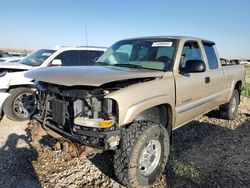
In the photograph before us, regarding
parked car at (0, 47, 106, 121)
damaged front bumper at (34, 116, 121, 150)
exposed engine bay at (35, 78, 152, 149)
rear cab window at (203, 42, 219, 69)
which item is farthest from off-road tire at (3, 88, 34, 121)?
rear cab window at (203, 42, 219, 69)

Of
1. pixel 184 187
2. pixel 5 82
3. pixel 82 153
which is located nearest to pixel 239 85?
pixel 184 187

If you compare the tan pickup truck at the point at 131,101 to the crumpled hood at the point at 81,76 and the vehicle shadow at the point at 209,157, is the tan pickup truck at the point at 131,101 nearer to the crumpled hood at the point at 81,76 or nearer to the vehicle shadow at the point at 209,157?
the crumpled hood at the point at 81,76

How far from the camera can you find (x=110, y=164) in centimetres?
410

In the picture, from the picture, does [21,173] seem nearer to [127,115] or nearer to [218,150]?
[127,115]

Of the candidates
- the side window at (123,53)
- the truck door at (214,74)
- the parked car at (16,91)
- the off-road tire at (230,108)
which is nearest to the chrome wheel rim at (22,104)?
the parked car at (16,91)

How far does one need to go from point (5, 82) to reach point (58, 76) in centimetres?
319

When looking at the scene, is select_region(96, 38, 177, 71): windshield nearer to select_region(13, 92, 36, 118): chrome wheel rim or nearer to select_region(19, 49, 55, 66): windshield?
select_region(13, 92, 36, 118): chrome wheel rim

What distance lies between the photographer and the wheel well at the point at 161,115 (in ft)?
12.6

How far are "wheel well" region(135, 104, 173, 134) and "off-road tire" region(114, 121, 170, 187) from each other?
0.40m

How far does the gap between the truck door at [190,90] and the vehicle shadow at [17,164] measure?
229 cm

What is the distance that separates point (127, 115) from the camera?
3.04m

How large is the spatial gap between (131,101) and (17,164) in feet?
7.03

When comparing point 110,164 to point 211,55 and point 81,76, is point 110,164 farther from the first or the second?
point 211,55

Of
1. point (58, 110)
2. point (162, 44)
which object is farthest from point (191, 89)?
point (58, 110)
